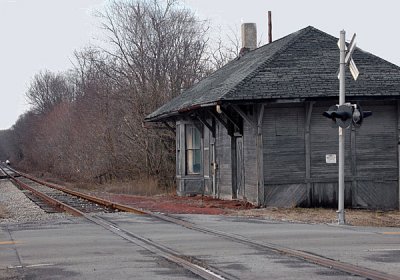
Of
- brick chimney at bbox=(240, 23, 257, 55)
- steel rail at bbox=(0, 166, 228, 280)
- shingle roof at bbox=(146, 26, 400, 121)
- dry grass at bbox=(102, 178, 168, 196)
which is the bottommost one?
steel rail at bbox=(0, 166, 228, 280)

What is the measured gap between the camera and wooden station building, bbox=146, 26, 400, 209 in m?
22.2

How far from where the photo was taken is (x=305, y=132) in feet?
74.0

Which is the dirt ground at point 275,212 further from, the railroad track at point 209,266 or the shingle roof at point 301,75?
the shingle roof at point 301,75

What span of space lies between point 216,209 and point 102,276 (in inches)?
497

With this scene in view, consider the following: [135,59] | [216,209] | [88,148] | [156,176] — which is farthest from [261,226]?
[88,148]

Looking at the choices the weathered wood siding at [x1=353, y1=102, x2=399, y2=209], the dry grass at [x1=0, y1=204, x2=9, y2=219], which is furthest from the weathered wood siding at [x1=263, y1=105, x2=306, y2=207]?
the dry grass at [x1=0, y1=204, x2=9, y2=219]

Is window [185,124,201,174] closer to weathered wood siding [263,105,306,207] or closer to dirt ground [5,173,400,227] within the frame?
dirt ground [5,173,400,227]

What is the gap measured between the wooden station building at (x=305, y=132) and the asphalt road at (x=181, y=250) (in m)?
4.72

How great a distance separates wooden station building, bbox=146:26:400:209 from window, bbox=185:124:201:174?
4132 millimetres

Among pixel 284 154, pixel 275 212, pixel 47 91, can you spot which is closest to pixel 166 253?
pixel 275 212

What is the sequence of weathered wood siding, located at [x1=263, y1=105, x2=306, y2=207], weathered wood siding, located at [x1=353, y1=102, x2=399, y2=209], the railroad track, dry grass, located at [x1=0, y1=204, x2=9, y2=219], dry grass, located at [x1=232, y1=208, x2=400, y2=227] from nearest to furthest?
the railroad track
dry grass, located at [x1=232, y1=208, x2=400, y2=227]
dry grass, located at [x1=0, y1=204, x2=9, y2=219]
weathered wood siding, located at [x1=263, y1=105, x2=306, y2=207]
weathered wood siding, located at [x1=353, y1=102, x2=399, y2=209]

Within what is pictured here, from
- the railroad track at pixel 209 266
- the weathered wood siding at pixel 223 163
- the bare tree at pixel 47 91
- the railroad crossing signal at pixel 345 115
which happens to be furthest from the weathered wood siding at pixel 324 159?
the bare tree at pixel 47 91

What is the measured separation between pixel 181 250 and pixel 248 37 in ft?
69.5

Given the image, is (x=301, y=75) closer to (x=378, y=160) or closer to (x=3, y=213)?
(x=378, y=160)
